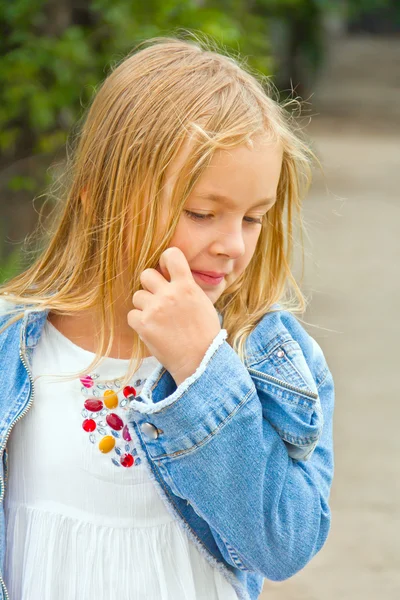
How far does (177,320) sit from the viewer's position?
1565mm

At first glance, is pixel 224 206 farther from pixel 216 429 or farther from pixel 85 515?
pixel 85 515

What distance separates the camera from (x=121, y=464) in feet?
5.50

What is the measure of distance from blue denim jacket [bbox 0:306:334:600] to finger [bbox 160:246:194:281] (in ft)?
0.36

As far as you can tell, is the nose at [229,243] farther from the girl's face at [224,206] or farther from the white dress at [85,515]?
the white dress at [85,515]

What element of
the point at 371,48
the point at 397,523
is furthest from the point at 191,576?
the point at 371,48

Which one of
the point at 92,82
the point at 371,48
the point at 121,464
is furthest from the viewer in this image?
the point at 371,48

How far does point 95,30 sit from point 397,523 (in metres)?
3.80

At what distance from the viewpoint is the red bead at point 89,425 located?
1.68 m

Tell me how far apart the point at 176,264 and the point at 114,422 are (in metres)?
0.30

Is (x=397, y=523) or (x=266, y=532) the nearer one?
(x=266, y=532)

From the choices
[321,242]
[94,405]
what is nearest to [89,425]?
[94,405]

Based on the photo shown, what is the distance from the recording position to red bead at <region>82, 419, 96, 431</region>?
1679mm

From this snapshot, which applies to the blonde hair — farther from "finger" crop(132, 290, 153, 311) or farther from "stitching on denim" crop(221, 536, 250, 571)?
"stitching on denim" crop(221, 536, 250, 571)

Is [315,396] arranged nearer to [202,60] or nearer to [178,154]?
[178,154]
